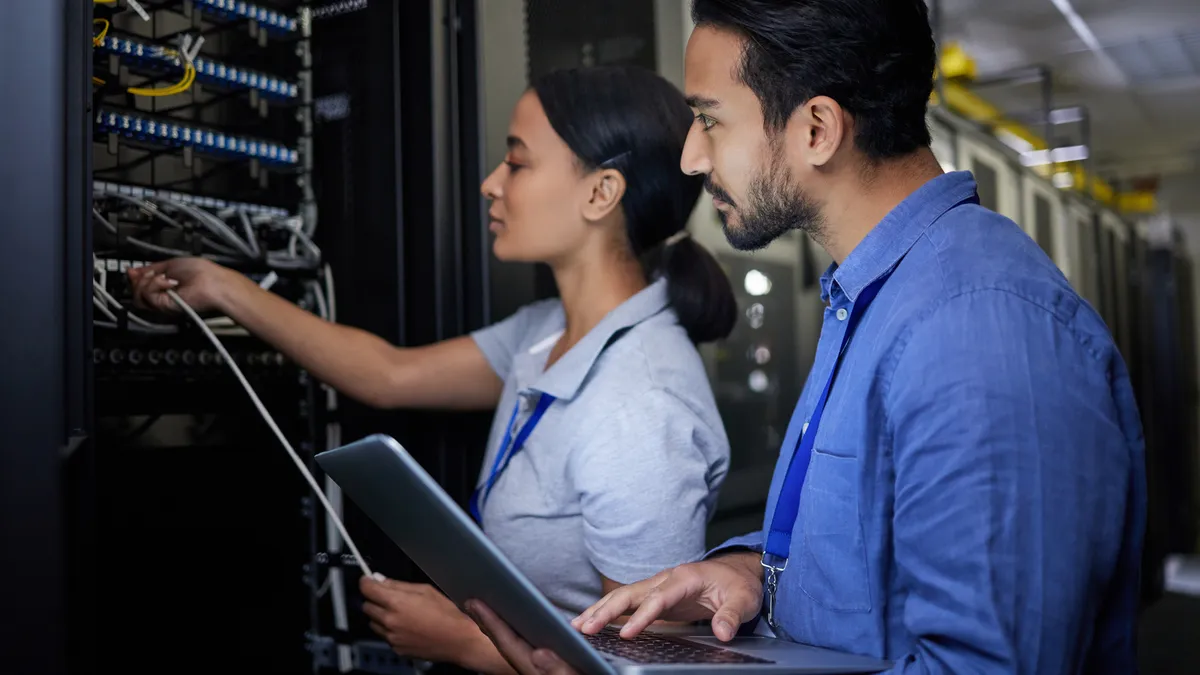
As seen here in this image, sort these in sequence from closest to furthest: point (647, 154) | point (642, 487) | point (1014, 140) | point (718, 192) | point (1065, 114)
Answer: point (718, 192), point (642, 487), point (647, 154), point (1065, 114), point (1014, 140)

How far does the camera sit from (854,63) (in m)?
1.06

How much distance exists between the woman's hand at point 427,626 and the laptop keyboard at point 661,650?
1.00 feet

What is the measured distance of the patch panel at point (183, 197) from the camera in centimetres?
138

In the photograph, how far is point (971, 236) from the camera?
3.04ft

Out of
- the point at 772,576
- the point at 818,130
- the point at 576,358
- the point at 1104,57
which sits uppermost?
the point at 1104,57

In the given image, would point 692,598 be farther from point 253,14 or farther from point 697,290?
point 253,14

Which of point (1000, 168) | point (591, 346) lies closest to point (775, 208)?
point (591, 346)

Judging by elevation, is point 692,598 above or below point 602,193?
below

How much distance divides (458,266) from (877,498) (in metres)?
0.97

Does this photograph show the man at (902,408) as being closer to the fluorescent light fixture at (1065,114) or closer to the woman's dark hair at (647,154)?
the woman's dark hair at (647,154)

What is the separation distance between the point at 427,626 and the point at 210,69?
2.85ft

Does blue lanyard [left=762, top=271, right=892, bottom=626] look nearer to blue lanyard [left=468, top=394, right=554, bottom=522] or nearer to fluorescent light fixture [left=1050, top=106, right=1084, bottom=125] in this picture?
blue lanyard [left=468, top=394, right=554, bottom=522]

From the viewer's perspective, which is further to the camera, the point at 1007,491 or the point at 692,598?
the point at 692,598

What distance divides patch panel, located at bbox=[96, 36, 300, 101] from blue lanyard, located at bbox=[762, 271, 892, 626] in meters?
1.01
